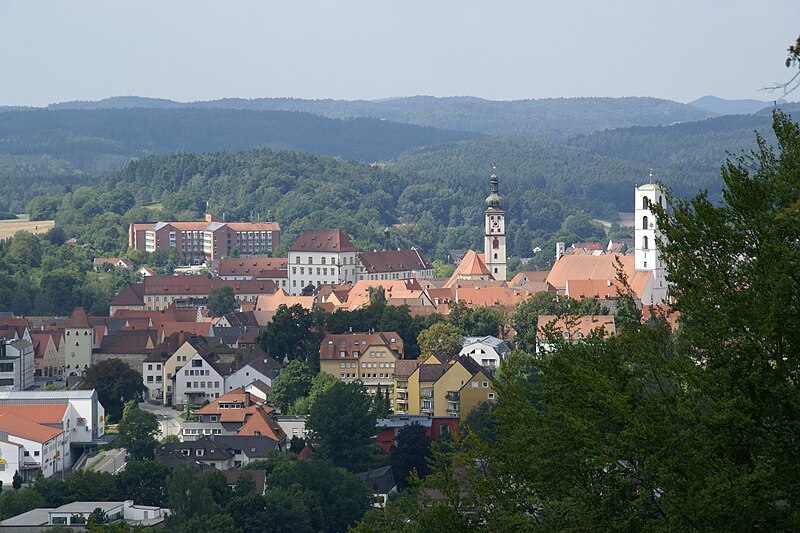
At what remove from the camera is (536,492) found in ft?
58.9

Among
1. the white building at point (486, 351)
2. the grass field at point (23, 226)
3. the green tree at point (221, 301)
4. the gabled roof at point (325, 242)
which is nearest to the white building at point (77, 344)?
the white building at point (486, 351)

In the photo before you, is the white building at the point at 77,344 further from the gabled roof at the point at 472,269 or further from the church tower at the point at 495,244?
the church tower at the point at 495,244

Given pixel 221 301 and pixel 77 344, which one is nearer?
pixel 77 344

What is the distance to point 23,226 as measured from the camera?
176m

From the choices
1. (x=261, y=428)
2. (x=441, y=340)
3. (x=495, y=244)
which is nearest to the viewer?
(x=261, y=428)

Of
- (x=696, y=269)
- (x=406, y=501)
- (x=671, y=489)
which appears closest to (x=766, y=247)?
(x=696, y=269)

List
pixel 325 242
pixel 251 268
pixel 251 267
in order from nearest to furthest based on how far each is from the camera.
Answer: pixel 325 242 → pixel 251 268 → pixel 251 267

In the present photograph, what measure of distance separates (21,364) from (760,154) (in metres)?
62.0

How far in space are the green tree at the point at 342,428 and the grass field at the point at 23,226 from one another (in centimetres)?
10605

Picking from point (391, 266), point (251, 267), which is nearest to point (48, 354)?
point (391, 266)

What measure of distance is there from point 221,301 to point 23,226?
68.5 meters

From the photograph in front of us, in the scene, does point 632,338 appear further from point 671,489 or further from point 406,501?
point 406,501

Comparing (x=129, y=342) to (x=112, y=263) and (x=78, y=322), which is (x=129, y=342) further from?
(x=112, y=263)

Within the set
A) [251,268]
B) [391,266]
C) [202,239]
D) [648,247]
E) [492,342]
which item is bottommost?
[251,268]
